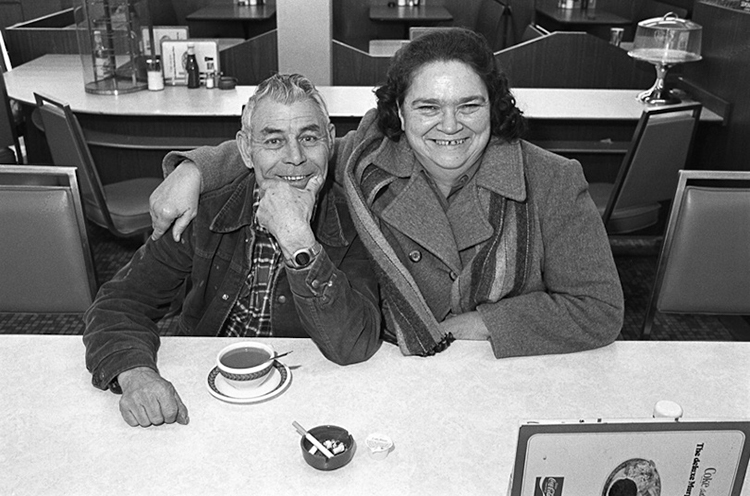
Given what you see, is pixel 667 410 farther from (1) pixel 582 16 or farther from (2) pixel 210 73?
(1) pixel 582 16

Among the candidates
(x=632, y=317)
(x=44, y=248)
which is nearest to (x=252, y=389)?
(x=44, y=248)

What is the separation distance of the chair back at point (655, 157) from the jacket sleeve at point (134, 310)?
180 centimetres

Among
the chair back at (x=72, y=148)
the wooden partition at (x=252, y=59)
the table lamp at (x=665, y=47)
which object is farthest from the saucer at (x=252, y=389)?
the wooden partition at (x=252, y=59)

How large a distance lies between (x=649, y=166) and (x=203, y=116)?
1.85 metres

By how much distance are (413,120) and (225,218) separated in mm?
466

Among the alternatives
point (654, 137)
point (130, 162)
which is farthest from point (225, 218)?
point (130, 162)

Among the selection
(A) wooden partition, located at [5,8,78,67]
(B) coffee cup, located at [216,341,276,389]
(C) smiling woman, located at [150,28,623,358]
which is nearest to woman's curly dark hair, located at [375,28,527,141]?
(C) smiling woman, located at [150,28,623,358]

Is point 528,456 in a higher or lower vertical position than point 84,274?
higher

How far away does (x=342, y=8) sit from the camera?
7133mm

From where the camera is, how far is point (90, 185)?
273cm

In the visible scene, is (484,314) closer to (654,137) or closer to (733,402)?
(733,402)

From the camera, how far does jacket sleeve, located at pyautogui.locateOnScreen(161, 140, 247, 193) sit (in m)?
1.63

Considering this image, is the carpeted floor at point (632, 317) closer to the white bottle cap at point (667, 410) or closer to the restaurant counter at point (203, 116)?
the restaurant counter at point (203, 116)

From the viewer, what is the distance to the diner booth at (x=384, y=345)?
1143 millimetres
